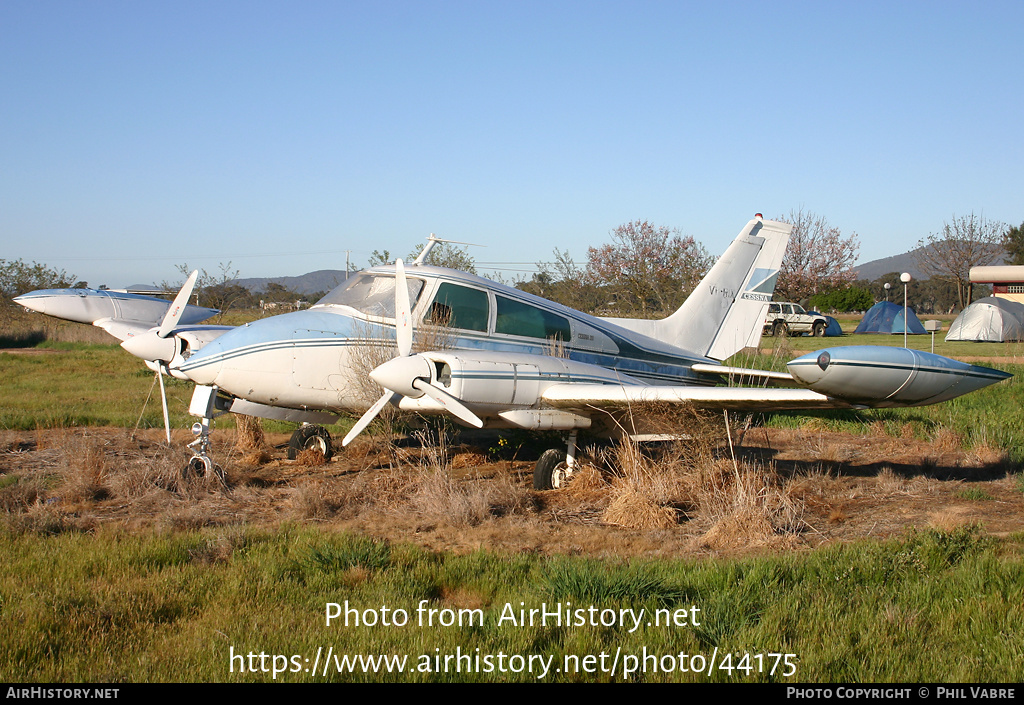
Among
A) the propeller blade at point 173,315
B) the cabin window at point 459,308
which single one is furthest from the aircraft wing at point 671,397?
the propeller blade at point 173,315

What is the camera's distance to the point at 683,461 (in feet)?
28.0

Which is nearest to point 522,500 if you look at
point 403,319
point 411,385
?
point 411,385

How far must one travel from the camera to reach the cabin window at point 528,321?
9.34 meters

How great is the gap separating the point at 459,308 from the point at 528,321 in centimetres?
100

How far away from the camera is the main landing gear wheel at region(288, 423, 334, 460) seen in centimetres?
1006

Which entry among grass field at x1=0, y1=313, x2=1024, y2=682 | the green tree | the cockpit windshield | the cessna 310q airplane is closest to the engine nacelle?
the cessna 310q airplane

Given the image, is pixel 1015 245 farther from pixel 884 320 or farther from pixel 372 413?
pixel 372 413

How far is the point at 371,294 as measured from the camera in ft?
30.2

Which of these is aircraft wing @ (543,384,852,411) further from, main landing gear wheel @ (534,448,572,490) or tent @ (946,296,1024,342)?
tent @ (946,296,1024,342)

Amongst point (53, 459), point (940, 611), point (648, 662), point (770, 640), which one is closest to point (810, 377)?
point (940, 611)

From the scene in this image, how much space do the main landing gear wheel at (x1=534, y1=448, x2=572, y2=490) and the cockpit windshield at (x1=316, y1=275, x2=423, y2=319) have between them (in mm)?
2472
